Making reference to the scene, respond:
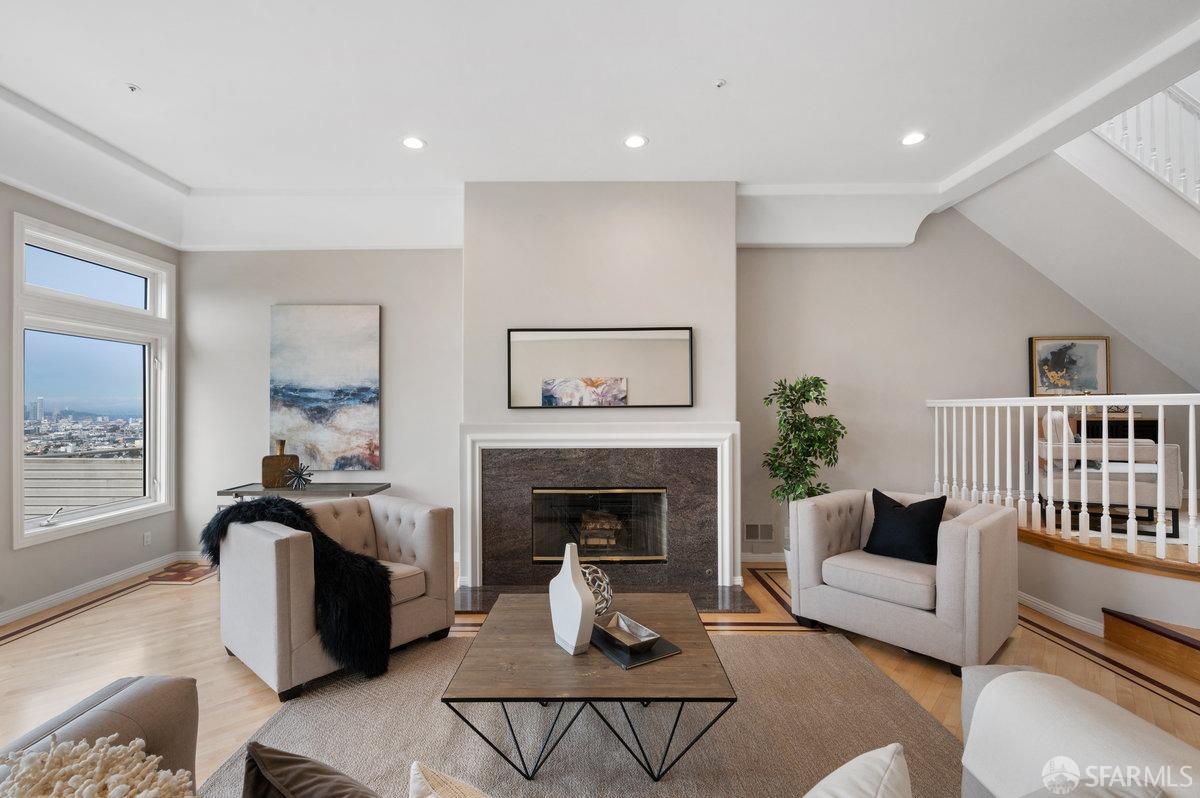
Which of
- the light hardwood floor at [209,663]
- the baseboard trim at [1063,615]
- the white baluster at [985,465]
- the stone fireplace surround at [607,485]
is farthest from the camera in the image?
the stone fireplace surround at [607,485]

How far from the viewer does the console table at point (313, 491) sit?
3668 mm

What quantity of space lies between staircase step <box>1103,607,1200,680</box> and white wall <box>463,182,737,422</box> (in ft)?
7.54

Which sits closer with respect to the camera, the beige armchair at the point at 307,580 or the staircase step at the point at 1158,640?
the beige armchair at the point at 307,580

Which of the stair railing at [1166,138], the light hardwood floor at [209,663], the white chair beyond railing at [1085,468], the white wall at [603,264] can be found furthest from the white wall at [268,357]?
the stair railing at [1166,138]

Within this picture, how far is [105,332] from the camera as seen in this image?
359 centimetres

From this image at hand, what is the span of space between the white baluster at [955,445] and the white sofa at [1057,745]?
10.5 ft

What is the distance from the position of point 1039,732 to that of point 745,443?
3207 mm

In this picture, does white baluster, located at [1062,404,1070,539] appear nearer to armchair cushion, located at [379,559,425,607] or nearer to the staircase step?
the staircase step

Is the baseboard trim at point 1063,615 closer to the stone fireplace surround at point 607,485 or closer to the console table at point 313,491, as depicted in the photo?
the stone fireplace surround at point 607,485

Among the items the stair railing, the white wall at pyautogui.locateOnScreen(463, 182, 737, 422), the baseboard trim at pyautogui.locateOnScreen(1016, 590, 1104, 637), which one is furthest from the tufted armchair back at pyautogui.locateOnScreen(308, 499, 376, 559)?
the stair railing

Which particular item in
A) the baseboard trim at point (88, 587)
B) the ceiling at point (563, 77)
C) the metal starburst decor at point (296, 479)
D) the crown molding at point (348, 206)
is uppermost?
the ceiling at point (563, 77)

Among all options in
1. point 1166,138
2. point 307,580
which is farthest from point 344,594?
point 1166,138

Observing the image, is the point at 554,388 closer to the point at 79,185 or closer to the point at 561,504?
the point at 561,504

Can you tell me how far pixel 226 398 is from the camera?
13.5ft
